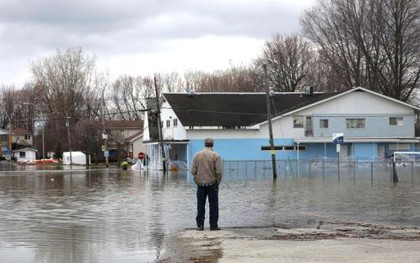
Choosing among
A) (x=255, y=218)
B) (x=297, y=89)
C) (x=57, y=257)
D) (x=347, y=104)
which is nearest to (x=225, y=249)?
(x=57, y=257)

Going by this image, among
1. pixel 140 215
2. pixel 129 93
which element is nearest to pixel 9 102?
pixel 129 93

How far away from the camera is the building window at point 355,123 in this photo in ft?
210

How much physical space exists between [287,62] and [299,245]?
72.3 meters

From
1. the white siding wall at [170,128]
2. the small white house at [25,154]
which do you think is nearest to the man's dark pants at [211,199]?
the white siding wall at [170,128]

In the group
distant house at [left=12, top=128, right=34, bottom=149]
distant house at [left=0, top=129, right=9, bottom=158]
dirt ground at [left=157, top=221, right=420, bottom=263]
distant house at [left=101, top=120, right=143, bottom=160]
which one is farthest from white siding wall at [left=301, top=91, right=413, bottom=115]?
distant house at [left=12, top=128, right=34, bottom=149]

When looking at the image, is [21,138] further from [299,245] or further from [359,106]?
[299,245]

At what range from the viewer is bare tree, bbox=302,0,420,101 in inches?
2462

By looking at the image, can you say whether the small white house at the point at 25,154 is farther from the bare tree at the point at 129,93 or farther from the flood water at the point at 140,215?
the flood water at the point at 140,215

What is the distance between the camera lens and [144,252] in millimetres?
10805

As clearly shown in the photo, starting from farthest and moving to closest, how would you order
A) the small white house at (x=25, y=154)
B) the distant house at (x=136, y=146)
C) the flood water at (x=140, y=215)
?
1. the small white house at (x=25, y=154)
2. the distant house at (x=136, y=146)
3. the flood water at (x=140, y=215)

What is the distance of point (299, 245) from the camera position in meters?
10.5

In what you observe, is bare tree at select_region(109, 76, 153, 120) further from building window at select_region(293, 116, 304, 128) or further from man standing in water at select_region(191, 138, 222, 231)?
man standing in water at select_region(191, 138, 222, 231)

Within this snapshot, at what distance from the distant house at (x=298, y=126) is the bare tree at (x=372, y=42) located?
410cm

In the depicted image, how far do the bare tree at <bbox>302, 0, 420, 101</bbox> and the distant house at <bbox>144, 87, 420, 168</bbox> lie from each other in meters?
4.10
